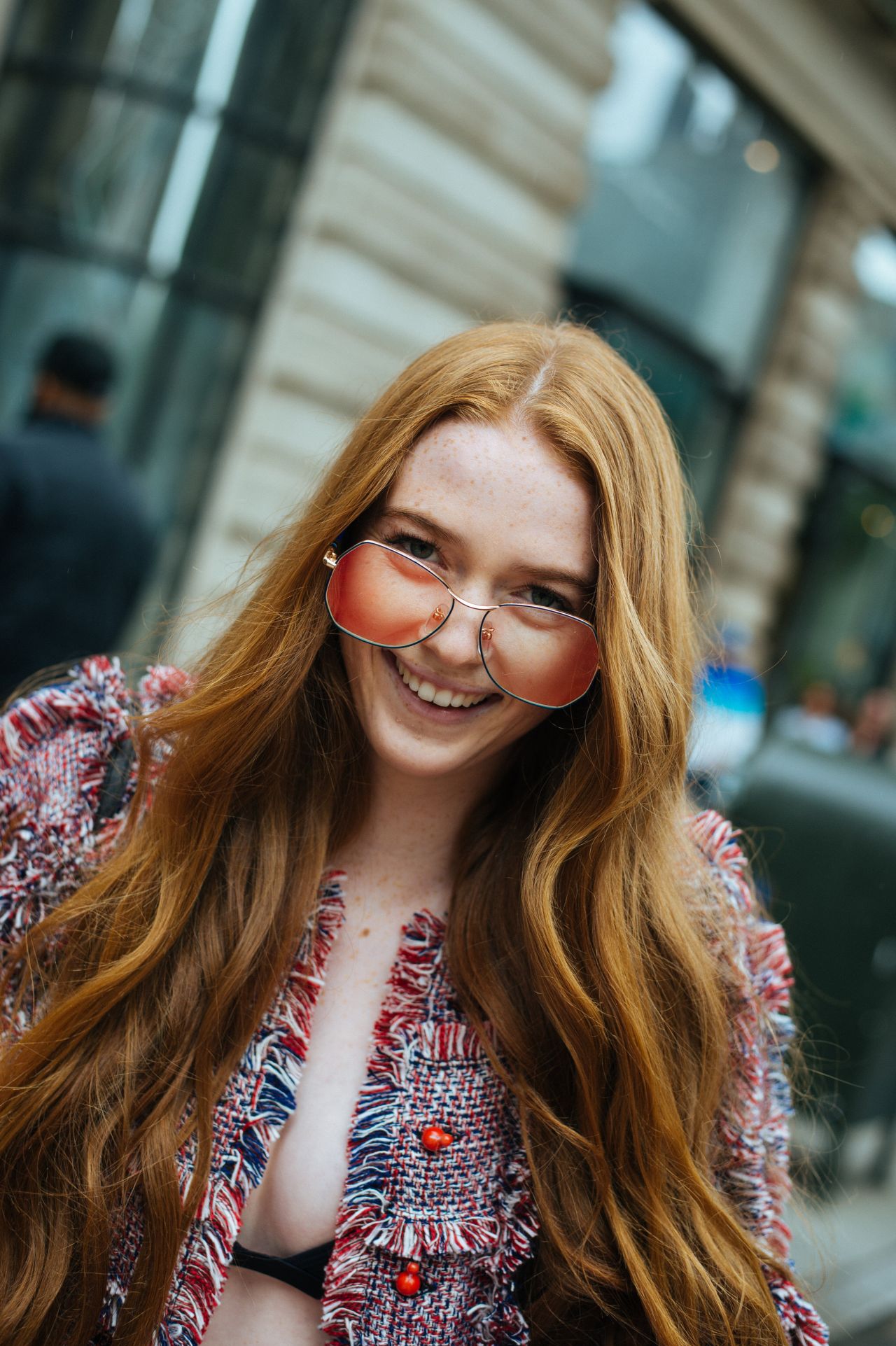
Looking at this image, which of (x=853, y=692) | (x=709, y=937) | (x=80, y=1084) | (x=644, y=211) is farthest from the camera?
(x=853, y=692)

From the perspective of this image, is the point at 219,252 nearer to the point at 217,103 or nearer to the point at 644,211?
the point at 217,103

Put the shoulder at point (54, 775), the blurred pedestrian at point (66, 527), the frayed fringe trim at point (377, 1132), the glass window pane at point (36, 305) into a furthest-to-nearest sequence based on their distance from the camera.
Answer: the glass window pane at point (36, 305) < the blurred pedestrian at point (66, 527) < the shoulder at point (54, 775) < the frayed fringe trim at point (377, 1132)

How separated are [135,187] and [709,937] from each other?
15.9ft

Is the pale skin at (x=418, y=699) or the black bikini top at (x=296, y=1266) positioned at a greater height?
the pale skin at (x=418, y=699)

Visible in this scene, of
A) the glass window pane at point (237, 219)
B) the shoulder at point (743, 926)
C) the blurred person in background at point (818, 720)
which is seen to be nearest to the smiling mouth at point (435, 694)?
the shoulder at point (743, 926)

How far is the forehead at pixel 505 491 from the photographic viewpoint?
4.67 ft

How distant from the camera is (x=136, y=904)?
148 cm

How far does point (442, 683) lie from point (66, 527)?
8.65ft

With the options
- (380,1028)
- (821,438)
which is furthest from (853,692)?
(380,1028)

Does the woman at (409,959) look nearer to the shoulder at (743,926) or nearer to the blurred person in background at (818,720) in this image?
the shoulder at (743,926)

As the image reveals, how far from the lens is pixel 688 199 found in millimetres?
7621

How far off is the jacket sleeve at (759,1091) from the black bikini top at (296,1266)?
0.54m

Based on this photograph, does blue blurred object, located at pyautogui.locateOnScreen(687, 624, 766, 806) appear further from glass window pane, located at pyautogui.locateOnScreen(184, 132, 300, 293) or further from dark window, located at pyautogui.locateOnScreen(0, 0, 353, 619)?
glass window pane, located at pyautogui.locateOnScreen(184, 132, 300, 293)

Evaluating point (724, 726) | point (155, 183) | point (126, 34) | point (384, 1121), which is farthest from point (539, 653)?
point (126, 34)
